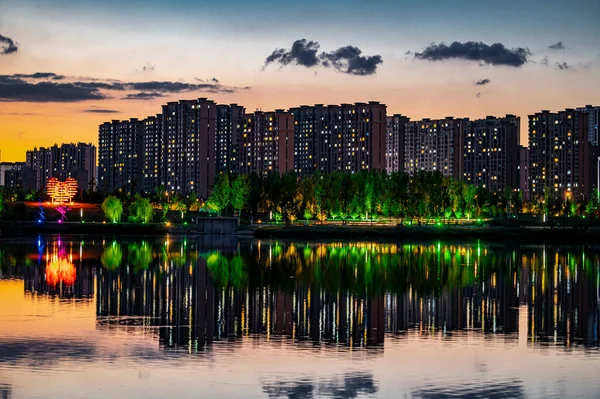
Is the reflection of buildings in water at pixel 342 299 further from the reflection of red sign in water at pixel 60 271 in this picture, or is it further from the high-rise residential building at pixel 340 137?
the high-rise residential building at pixel 340 137

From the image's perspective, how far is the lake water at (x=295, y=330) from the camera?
64.8 ft

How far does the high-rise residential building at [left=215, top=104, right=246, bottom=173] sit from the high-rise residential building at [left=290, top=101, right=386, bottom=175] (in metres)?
12.0

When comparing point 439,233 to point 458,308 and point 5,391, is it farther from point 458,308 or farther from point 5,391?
point 5,391

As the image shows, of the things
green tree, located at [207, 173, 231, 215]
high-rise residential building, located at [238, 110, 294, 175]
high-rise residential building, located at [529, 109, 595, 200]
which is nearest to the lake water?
green tree, located at [207, 173, 231, 215]

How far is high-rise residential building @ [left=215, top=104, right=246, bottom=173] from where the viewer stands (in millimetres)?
189625

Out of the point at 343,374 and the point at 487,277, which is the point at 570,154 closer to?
the point at 487,277

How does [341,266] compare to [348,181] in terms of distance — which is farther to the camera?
[348,181]

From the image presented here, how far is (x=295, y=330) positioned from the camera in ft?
88.9

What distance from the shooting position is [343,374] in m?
20.7

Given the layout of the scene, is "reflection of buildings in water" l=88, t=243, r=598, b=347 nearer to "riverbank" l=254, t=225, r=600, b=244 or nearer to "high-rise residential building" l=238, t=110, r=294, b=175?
"riverbank" l=254, t=225, r=600, b=244

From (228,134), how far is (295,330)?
543 ft

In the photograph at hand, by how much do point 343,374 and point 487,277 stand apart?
26956mm

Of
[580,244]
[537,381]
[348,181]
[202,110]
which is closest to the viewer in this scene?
[537,381]

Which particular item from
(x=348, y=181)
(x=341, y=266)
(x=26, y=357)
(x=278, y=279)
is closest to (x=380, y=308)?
(x=278, y=279)
